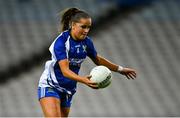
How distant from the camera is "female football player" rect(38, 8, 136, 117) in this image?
5156 mm

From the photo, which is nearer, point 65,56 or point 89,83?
point 89,83

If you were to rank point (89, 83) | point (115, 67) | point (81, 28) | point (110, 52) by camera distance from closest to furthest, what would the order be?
point (89, 83), point (81, 28), point (115, 67), point (110, 52)

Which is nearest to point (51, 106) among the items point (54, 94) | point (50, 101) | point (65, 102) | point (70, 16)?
point (50, 101)

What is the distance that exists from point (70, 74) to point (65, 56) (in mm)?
210

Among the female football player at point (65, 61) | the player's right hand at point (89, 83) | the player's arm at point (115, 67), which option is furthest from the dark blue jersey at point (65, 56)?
the player's right hand at point (89, 83)

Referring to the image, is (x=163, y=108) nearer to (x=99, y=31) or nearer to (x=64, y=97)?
(x=99, y=31)

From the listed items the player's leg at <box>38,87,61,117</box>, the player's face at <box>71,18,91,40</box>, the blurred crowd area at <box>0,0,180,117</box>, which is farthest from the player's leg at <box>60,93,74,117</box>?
the blurred crowd area at <box>0,0,180,117</box>

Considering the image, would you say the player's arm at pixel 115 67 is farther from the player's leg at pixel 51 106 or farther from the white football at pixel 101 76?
the player's leg at pixel 51 106

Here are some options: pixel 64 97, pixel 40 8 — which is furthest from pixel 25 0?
pixel 64 97

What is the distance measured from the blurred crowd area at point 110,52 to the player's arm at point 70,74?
510 cm

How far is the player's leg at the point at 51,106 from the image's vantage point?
17.0 feet

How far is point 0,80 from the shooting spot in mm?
10844

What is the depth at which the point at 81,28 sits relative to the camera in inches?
203

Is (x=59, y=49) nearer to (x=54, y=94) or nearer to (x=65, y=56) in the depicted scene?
(x=65, y=56)
